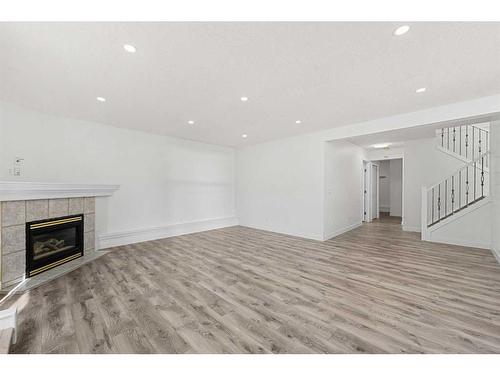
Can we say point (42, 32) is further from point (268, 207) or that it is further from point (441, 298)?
point (268, 207)

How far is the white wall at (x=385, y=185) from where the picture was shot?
31.4ft

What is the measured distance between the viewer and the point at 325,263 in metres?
3.35

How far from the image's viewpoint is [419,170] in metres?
5.91

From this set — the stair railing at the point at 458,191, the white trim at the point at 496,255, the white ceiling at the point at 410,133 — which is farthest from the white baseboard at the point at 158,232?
the white trim at the point at 496,255

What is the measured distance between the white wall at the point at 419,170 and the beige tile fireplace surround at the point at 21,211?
8217 mm

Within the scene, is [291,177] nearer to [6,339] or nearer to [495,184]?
[495,184]

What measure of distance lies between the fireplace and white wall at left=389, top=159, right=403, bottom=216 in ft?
35.8

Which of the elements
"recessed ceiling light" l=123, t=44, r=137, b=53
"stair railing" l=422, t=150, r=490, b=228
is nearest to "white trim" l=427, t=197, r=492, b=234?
"stair railing" l=422, t=150, r=490, b=228

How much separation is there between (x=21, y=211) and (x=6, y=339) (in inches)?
80.5

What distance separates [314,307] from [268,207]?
3.94 m

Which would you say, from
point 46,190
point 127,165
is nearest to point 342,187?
point 127,165

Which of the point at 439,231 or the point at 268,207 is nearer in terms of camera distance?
the point at 439,231

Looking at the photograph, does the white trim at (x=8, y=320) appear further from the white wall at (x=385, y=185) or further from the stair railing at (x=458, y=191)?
A: the white wall at (x=385, y=185)
